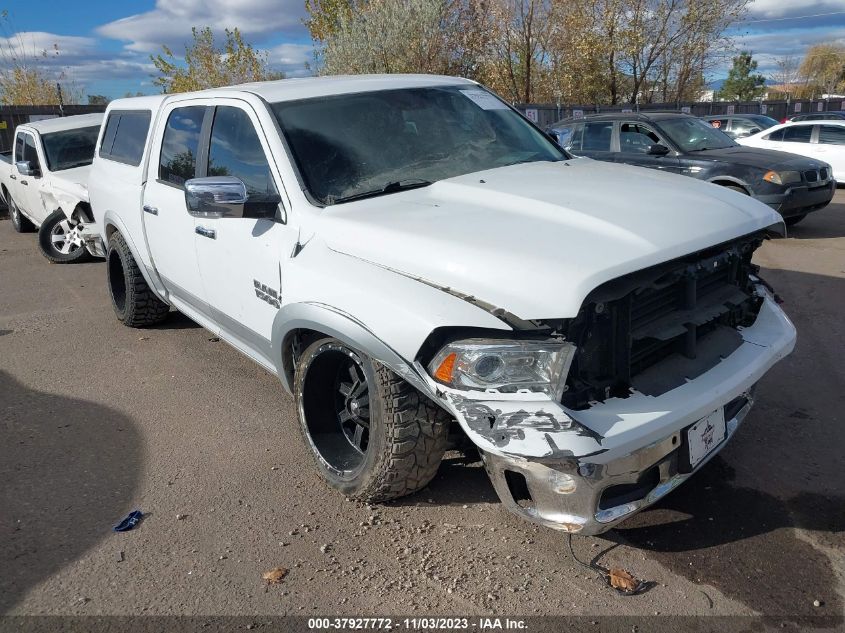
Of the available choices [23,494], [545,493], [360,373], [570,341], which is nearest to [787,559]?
[545,493]

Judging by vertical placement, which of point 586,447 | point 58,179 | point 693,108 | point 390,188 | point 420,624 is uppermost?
point 693,108

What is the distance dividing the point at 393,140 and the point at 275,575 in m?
2.20

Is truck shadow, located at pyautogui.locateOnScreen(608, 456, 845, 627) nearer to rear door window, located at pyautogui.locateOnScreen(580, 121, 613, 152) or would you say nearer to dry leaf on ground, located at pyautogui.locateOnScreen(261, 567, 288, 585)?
dry leaf on ground, located at pyautogui.locateOnScreen(261, 567, 288, 585)

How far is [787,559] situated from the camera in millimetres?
2748

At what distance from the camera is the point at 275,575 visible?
279 centimetres

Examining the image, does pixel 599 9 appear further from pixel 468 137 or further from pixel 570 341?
pixel 570 341

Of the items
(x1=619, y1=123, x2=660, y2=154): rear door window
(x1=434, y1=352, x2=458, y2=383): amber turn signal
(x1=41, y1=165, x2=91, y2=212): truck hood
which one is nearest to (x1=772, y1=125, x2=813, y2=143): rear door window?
(x1=619, y1=123, x2=660, y2=154): rear door window

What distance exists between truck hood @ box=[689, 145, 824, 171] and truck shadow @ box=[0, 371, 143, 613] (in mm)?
8241

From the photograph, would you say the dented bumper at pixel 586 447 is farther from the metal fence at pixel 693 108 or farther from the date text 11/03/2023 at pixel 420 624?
the metal fence at pixel 693 108

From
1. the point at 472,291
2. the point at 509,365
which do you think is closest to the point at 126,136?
the point at 472,291

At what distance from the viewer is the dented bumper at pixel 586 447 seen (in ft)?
7.59

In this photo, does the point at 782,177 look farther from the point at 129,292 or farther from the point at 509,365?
the point at 509,365

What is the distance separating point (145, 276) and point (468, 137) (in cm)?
291

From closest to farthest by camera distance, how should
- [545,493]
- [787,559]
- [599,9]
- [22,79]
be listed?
[545,493], [787,559], [22,79], [599,9]
